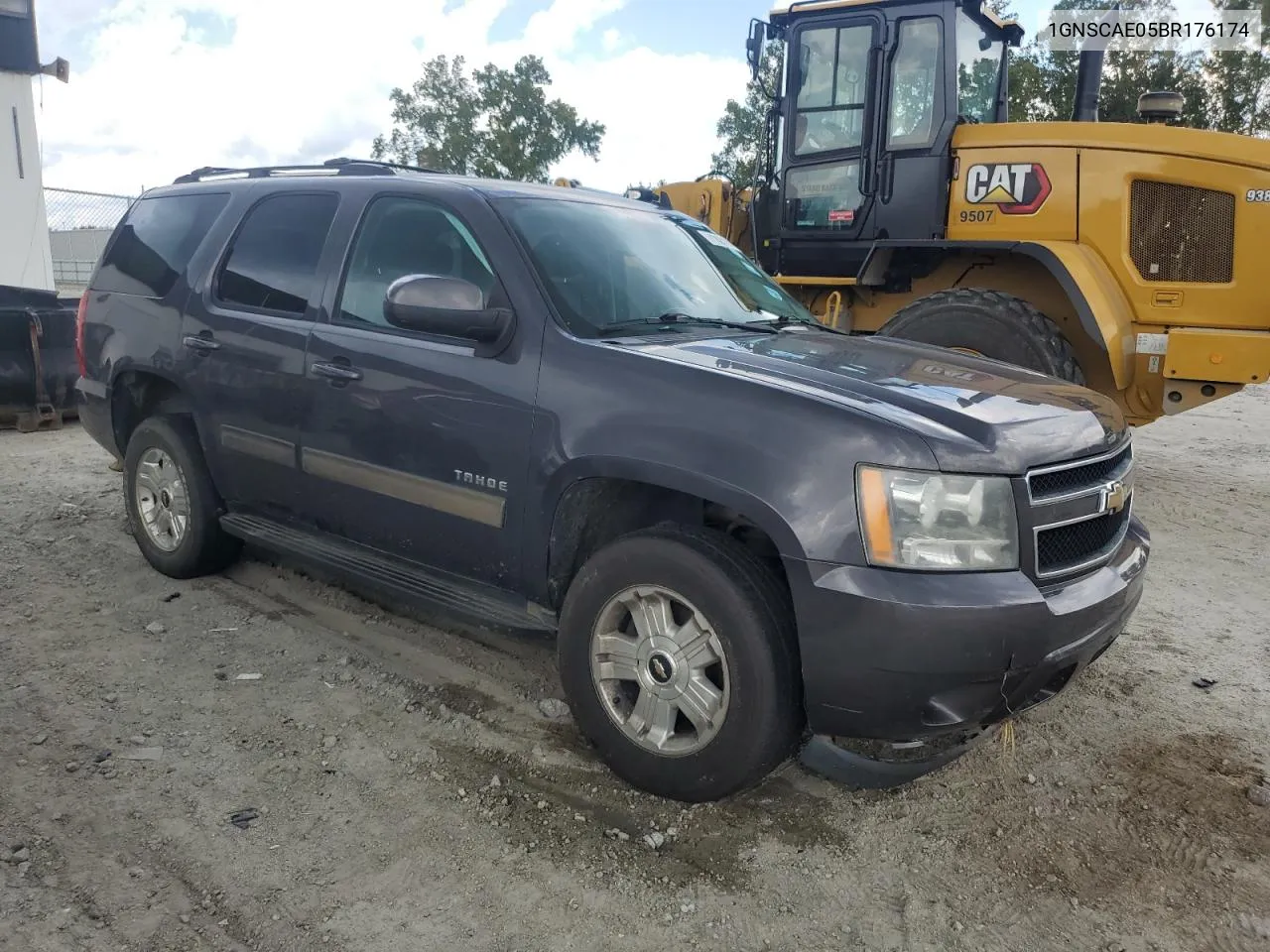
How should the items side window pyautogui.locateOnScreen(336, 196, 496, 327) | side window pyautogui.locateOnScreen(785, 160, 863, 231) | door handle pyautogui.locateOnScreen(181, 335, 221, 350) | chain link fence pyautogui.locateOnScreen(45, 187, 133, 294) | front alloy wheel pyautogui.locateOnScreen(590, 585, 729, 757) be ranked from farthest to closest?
chain link fence pyautogui.locateOnScreen(45, 187, 133, 294) < side window pyautogui.locateOnScreen(785, 160, 863, 231) < door handle pyautogui.locateOnScreen(181, 335, 221, 350) < side window pyautogui.locateOnScreen(336, 196, 496, 327) < front alloy wheel pyautogui.locateOnScreen(590, 585, 729, 757)

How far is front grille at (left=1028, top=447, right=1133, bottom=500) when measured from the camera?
109 inches

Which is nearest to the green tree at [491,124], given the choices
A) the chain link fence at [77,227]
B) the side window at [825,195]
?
the chain link fence at [77,227]

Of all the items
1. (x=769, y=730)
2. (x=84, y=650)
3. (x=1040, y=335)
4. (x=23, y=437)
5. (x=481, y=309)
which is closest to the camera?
(x=769, y=730)

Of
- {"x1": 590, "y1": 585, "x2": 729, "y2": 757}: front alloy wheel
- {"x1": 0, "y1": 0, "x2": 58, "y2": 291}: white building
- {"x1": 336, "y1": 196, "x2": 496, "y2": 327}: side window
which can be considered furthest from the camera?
{"x1": 0, "y1": 0, "x2": 58, "y2": 291}: white building

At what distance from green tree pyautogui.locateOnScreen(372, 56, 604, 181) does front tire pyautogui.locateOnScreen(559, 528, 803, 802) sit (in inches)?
1740

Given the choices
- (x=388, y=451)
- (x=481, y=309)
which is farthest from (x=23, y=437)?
(x=481, y=309)

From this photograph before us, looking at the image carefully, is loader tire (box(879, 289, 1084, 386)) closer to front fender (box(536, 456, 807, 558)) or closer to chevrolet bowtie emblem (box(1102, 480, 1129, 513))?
chevrolet bowtie emblem (box(1102, 480, 1129, 513))

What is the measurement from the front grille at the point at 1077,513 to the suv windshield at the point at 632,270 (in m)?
1.39

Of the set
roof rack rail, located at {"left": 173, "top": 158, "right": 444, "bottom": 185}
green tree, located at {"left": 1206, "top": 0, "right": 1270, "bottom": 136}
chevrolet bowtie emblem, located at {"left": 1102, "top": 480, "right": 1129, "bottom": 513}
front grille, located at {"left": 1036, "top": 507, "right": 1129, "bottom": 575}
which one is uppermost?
green tree, located at {"left": 1206, "top": 0, "right": 1270, "bottom": 136}

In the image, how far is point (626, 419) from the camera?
302 cm

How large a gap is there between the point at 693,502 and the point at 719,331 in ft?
2.66

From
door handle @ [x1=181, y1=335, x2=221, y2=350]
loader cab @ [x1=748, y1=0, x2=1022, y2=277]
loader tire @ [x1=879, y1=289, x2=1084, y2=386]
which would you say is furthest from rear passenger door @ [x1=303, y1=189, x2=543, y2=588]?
loader cab @ [x1=748, y1=0, x2=1022, y2=277]

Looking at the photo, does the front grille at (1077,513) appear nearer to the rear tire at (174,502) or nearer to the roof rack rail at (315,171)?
the roof rack rail at (315,171)

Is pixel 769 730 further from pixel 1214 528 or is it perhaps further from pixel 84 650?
pixel 1214 528
